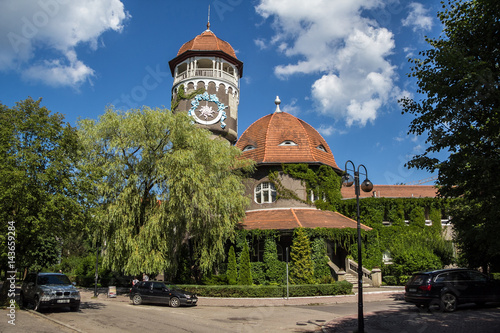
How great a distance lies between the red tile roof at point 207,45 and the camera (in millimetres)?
39625

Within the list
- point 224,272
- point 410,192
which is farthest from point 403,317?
point 410,192

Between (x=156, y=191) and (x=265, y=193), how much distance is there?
36.4 feet

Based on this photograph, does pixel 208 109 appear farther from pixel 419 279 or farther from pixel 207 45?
pixel 419 279

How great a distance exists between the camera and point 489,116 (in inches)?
449

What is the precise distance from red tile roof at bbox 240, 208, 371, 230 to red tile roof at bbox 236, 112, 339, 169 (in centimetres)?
429

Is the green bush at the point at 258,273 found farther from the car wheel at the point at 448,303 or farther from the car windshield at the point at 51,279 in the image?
the car wheel at the point at 448,303

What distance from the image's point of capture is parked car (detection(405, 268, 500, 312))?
14.9m

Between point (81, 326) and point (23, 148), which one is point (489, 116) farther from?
point (23, 148)

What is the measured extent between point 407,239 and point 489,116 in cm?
2067

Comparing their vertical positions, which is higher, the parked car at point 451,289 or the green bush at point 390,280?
the parked car at point 451,289

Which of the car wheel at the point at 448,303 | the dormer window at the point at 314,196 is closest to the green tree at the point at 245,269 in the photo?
the dormer window at the point at 314,196

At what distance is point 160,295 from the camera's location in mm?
19312

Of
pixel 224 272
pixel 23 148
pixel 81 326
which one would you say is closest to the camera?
pixel 81 326

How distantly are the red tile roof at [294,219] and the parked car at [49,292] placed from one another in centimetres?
1354
